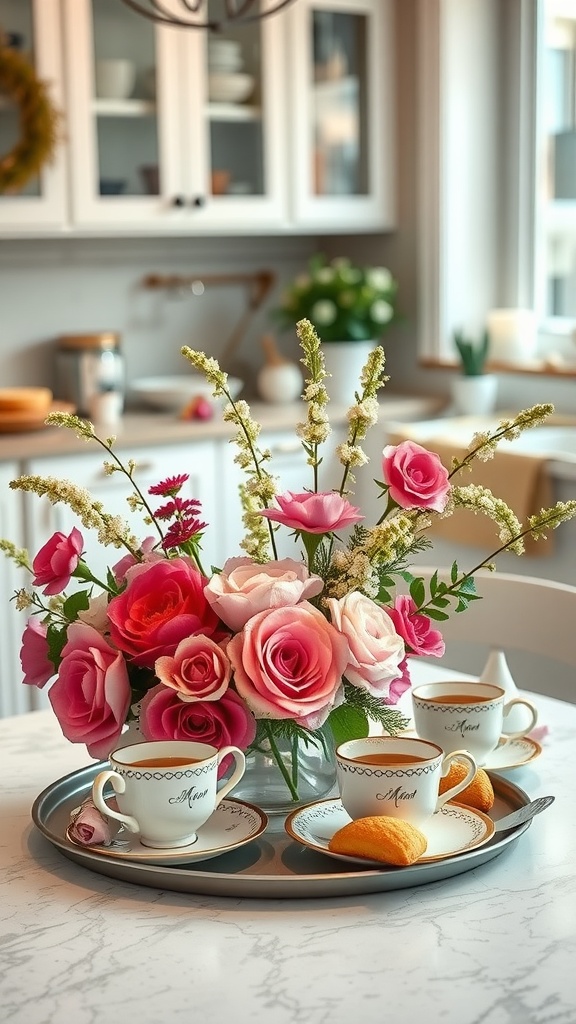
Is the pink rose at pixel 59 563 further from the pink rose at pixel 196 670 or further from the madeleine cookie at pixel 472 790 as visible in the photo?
the madeleine cookie at pixel 472 790

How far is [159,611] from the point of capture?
3.68ft

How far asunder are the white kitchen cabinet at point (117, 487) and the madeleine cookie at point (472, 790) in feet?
5.50

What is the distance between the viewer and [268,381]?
3482 millimetres

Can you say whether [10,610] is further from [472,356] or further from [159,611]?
[159,611]

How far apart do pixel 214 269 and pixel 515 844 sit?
2.79 meters

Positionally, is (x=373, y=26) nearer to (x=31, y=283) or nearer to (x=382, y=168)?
(x=382, y=168)

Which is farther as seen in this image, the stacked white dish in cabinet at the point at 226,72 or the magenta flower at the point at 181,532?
the stacked white dish in cabinet at the point at 226,72

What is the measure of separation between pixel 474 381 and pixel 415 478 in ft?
7.53

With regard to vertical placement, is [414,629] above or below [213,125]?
below

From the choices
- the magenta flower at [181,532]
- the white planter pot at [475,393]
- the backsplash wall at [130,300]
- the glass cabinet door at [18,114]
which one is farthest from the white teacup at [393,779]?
the backsplash wall at [130,300]

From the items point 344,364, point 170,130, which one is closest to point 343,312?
point 344,364

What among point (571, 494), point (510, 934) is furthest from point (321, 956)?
point (571, 494)

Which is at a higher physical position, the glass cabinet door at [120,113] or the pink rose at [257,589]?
the glass cabinet door at [120,113]

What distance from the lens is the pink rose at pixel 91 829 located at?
1085 millimetres
